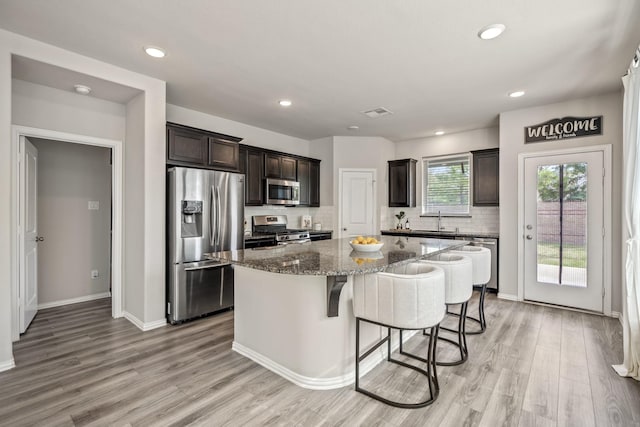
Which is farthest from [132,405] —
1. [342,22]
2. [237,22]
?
[342,22]

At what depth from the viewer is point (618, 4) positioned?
2137 millimetres

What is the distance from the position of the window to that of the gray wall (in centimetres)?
540

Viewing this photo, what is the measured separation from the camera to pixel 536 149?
4215 mm

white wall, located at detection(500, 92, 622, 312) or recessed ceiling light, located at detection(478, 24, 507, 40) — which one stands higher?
recessed ceiling light, located at detection(478, 24, 507, 40)

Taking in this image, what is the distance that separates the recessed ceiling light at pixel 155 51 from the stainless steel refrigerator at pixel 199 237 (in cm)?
113

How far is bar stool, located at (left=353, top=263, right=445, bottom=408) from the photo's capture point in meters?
1.94

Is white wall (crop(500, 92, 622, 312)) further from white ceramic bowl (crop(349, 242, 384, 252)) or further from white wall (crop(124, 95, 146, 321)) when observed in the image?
white wall (crop(124, 95, 146, 321))

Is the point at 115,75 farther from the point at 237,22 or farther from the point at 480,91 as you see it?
the point at 480,91

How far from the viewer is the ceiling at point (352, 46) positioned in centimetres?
220

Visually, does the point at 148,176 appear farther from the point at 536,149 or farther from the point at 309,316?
the point at 536,149

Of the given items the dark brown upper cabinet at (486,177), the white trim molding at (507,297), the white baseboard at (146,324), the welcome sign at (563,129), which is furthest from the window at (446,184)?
the white baseboard at (146,324)

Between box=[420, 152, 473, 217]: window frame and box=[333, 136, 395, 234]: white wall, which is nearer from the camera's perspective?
box=[420, 152, 473, 217]: window frame

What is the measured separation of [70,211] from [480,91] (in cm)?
552

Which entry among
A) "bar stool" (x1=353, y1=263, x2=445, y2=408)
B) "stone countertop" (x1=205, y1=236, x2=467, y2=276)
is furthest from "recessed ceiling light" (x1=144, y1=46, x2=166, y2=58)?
"bar stool" (x1=353, y1=263, x2=445, y2=408)
